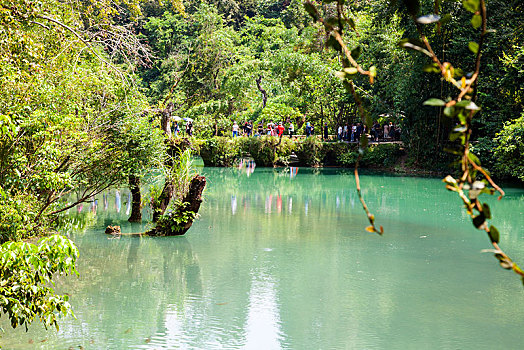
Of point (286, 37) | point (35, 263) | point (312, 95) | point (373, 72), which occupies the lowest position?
point (35, 263)

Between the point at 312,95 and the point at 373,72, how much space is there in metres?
26.2

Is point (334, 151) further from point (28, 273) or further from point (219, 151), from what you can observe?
point (28, 273)

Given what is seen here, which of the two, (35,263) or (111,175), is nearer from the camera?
(35,263)


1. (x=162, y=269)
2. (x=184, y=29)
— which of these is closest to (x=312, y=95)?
(x=184, y=29)

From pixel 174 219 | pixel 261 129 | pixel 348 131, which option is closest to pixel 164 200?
pixel 174 219

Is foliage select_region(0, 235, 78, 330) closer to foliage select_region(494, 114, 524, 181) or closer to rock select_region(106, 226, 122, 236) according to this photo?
rock select_region(106, 226, 122, 236)

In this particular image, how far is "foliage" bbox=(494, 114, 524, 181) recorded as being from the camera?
17.0m

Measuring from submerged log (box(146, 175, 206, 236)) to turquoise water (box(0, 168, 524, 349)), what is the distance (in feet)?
0.62

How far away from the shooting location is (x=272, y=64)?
1131 inches

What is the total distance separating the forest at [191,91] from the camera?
3525 mm

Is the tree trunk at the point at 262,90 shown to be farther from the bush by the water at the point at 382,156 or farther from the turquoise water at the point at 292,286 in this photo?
the turquoise water at the point at 292,286

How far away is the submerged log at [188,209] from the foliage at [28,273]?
550cm

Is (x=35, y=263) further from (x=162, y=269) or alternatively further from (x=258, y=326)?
(x=162, y=269)

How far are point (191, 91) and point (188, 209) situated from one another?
2222 centimetres
